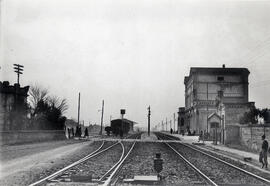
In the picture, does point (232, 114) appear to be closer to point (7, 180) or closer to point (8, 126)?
point (8, 126)

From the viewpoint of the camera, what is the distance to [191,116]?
303 feet

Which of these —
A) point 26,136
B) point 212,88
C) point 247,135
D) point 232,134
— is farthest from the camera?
point 212,88

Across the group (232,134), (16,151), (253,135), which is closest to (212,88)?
(232,134)

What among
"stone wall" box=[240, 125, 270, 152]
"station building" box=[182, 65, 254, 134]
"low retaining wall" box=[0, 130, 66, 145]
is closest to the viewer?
"stone wall" box=[240, 125, 270, 152]

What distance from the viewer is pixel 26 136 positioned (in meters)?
37.8

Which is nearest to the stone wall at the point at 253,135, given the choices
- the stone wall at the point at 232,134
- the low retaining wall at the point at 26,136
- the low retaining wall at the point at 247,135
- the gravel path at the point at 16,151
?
the low retaining wall at the point at 247,135

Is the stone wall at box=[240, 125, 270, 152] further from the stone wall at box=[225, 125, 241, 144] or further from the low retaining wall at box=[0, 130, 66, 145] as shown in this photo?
the low retaining wall at box=[0, 130, 66, 145]

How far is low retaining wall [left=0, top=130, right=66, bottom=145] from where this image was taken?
106ft

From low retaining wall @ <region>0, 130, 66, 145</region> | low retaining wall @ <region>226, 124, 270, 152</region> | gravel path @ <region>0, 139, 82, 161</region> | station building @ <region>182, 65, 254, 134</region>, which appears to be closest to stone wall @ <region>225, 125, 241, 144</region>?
low retaining wall @ <region>226, 124, 270, 152</region>

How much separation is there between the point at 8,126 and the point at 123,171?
3884cm

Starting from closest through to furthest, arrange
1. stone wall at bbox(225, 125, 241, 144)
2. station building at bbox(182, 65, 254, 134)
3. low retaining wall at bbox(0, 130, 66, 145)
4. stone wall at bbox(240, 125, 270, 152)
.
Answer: stone wall at bbox(240, 125, 270, 152)
low retaining wall at bbox(0, 130, 66, 145)
stone wall at bbox(225, 125, 241, 144)
station building at bbox(182, 65, 254, 134)

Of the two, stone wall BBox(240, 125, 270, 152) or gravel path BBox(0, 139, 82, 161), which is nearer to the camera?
gravel path BBox(0, 139, 82, 161)

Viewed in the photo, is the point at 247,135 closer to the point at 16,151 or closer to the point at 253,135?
→ the point at 253,135

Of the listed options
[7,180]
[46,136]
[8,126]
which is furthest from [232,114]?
[7,180]
